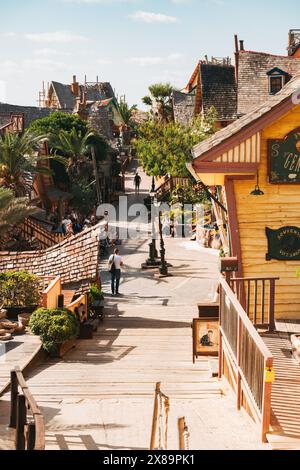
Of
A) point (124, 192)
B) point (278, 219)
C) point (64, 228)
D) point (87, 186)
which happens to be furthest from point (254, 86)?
point (278, 219)

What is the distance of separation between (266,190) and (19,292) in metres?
7.40

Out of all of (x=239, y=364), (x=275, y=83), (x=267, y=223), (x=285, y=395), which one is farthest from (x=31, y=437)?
(x=275, y=83)

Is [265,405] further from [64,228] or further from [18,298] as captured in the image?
[64,228]

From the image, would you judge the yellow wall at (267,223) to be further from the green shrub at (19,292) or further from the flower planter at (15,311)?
the green shrub at (19,292)

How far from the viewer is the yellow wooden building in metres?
12.4

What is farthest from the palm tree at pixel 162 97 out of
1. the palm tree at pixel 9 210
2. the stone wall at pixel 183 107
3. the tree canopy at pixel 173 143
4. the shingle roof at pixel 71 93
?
the palm tree at pixel 9 210

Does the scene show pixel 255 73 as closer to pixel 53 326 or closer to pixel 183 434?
pixel 53 326

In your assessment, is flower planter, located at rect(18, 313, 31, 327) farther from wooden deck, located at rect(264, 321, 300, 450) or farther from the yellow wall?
wooden deck, located at rect(264, 321, 300, 450)

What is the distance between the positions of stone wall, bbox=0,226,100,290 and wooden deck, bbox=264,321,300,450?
7.83 m

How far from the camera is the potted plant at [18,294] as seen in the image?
1761cm

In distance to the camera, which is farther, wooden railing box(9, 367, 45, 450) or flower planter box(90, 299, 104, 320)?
flower planter box(90, 299, 104, 320)

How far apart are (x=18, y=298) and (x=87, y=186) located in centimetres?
2396

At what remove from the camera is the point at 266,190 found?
12.9 meters

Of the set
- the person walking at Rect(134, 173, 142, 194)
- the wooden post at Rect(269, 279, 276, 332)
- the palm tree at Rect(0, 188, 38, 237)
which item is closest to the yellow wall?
the wooden post at Rect(269, 279, 276, 332)
